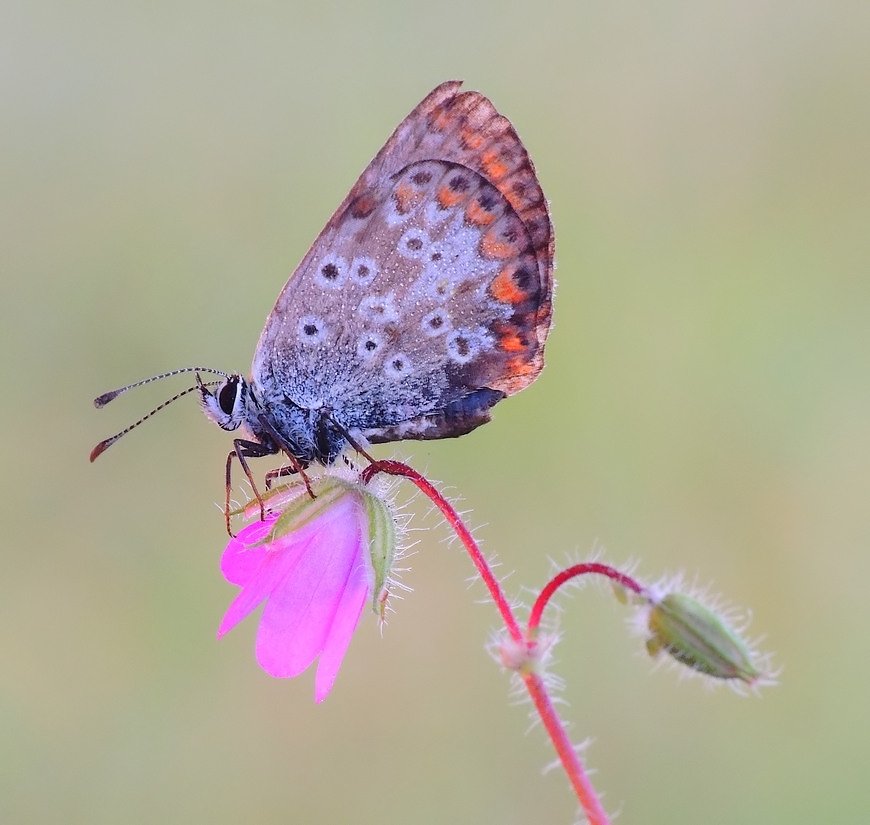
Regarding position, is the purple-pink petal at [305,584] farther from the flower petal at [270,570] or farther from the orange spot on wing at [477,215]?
the orange spot on wing at [477,215]

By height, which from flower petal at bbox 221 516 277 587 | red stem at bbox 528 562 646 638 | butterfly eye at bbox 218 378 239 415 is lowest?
red stem at bbox 528 562 646 638

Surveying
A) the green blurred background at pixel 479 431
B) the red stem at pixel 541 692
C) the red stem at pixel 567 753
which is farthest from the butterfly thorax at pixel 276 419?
the green blurred background at pixel 479 431

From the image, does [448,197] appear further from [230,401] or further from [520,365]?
[230,401]

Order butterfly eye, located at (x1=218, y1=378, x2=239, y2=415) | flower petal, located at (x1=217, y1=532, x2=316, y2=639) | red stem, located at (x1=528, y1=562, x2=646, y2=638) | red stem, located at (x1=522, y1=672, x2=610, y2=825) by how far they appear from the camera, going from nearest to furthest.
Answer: red stem, located at (x1=522, y1=672, x2=610, y2=825), red stem, located at (x1=528, y1=562, x2=646, y2=638), flower petal, located at (x1=217, y1=532, x2=316, y2=639), butterfly eye, located at (x1=218, y1=378, x2=239, y2=415)

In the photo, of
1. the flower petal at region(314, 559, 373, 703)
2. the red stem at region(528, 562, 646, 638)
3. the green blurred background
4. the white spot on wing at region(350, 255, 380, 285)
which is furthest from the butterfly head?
the green blurred background

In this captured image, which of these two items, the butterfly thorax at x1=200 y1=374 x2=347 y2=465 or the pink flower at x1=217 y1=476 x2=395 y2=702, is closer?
the pink flower at x1=217 y1=476 x2=395 y2=702

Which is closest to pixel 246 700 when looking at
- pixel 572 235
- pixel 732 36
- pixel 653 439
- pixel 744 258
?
pixel 653 439

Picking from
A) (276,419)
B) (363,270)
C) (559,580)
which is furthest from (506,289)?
(559,580)

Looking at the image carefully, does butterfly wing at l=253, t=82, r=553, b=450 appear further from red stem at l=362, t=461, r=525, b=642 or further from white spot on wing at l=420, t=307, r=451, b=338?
red stem at l=362, t=461, r=525, b=642
